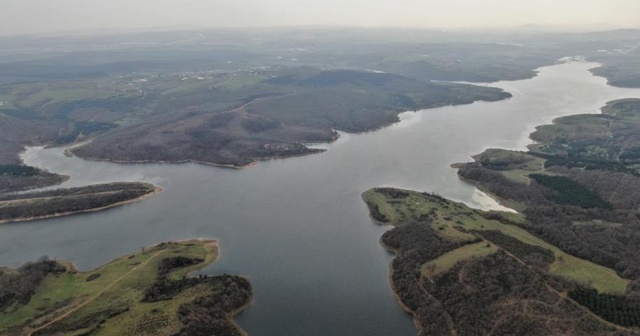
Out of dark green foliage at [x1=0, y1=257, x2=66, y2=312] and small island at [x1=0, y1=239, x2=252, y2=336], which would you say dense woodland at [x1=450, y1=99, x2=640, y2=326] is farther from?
dark green foliage at [x1=0, y1=257, x2=66, y2=312]

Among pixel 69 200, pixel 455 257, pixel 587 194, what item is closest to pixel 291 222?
pixel 455 257

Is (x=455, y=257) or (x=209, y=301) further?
(x=455, y=257)

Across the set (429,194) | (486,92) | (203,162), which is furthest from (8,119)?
(486,92)

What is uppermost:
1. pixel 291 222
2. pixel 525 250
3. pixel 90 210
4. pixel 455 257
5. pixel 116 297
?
pixel 525 250

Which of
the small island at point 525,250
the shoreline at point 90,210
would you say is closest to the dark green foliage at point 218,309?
the small island at point 525,250

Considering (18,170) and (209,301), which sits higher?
(18,170)

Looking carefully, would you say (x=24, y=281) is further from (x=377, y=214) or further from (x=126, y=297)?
(x=377, y=214)

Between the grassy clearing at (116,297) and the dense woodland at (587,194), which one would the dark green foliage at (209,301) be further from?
the dense woodland at (587,194)
